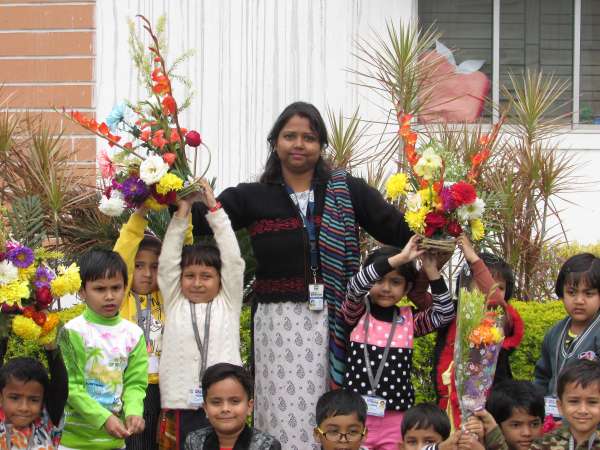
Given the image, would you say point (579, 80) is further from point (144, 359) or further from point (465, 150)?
point (144, 359)

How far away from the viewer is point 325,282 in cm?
541

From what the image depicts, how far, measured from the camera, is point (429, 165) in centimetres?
512

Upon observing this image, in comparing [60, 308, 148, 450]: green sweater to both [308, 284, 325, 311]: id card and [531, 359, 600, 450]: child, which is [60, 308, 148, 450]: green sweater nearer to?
[308, 284, 325, 311]: id card

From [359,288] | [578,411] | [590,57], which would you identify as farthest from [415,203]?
[590,57]

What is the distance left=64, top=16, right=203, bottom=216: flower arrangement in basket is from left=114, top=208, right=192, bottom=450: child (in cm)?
19

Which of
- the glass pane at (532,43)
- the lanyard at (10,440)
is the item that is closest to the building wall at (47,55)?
the glass pane at (532,43)

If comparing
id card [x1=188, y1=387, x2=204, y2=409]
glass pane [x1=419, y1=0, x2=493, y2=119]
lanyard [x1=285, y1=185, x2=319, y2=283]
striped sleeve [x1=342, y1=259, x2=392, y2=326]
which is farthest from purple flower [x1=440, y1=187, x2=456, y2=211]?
glass pane [x1=419, y1=0, x2=493, y2=119]

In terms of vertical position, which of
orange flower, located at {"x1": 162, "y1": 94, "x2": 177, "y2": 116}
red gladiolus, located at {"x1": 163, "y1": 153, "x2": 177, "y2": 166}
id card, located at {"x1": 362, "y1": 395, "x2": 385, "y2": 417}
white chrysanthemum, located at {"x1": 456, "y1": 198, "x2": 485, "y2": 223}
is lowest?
id card, located at {"x1": 362, "y1": 395, "x2": 385, "y2": 417}

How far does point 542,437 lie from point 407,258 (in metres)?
0.97

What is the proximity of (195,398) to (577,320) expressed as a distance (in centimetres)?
177

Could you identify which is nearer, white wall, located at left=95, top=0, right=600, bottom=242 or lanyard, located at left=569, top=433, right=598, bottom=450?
lanyard, located at left=569, top=433, right=598, bottom=450

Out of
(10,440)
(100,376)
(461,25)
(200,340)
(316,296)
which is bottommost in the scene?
(10,440)

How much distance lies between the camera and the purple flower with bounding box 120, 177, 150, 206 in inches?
207

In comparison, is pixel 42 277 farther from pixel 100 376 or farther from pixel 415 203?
pixel 415 203
